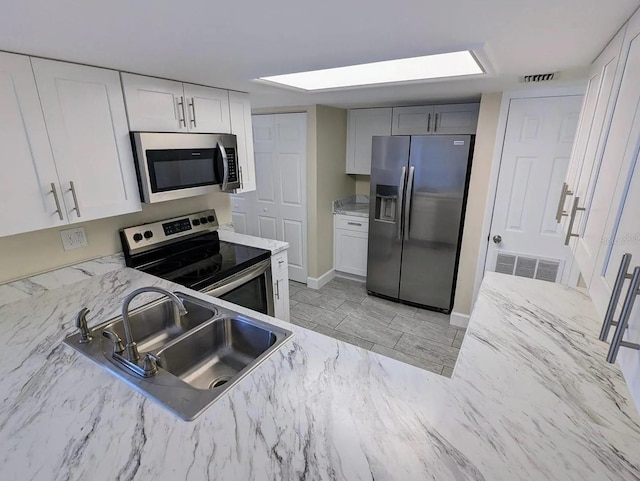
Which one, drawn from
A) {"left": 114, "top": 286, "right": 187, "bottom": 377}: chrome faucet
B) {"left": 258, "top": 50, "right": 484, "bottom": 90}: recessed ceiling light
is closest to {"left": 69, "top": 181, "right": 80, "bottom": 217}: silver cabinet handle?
{"left": 114, "top": 286, "right": 187, "bottom": 377}: chrome faucet

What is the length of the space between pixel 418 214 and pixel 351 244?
1.04 meters

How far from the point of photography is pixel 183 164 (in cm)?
191

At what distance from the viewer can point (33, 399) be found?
3.17 feet

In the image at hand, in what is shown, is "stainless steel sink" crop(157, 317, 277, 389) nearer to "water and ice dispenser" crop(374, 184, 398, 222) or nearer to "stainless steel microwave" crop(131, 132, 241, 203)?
"stainless steel microwave" crop(131, 132, 241, 203)

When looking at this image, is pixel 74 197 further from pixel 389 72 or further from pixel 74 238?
pixel 389 72

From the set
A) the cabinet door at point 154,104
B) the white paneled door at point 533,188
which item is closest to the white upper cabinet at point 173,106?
the cabinet door at point 154,104

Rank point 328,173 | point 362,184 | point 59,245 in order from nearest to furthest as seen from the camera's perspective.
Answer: point 59,245
point 328,173
point 362,184

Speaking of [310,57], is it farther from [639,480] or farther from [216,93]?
[639,480]

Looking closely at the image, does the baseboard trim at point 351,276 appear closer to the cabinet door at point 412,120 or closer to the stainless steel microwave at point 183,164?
the cabinet door at point 412,120

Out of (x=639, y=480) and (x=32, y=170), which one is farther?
(x=32, y=170)

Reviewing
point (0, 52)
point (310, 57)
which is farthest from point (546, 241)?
point (0, 52)

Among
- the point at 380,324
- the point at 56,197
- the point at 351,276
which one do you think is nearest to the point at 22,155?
the point at 56,197

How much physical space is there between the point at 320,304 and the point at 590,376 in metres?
2.63

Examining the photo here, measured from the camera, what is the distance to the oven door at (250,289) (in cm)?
195
